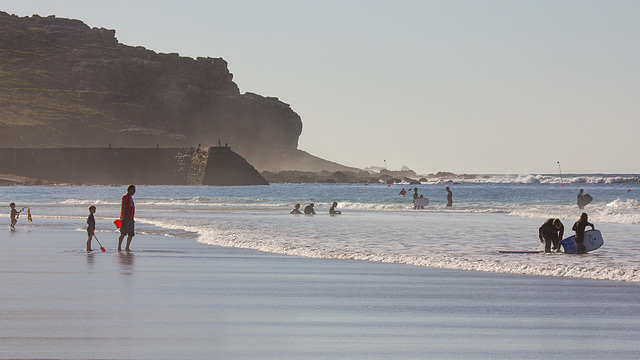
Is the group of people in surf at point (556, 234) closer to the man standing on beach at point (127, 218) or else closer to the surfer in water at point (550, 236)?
the surfer in water at point (550, 236)

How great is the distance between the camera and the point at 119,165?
6437 inches

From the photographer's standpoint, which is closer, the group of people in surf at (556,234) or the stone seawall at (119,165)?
the group of people in surf at (556,234)

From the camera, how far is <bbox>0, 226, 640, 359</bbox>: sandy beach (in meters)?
8.28

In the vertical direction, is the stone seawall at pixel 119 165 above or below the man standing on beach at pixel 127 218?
above

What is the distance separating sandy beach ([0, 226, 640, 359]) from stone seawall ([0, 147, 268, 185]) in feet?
449

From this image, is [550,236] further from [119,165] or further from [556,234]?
[119,165]

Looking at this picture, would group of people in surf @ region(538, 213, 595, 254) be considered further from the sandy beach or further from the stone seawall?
the stone seawall

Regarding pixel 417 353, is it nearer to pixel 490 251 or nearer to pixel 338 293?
pixel 338 293

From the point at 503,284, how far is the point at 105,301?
686cm

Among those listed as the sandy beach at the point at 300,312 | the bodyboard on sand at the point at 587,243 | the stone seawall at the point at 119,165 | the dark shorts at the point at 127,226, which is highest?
the stone seawall at the point at 119,165

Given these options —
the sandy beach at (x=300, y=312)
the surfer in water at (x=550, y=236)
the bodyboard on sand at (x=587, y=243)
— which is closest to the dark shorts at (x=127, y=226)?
the sandy beach at (x=300, y=312)

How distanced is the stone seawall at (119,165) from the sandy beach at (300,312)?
13681 centimetres

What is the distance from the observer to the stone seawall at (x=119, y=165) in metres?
153

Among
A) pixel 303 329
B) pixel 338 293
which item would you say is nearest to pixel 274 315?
pixel 303 329
